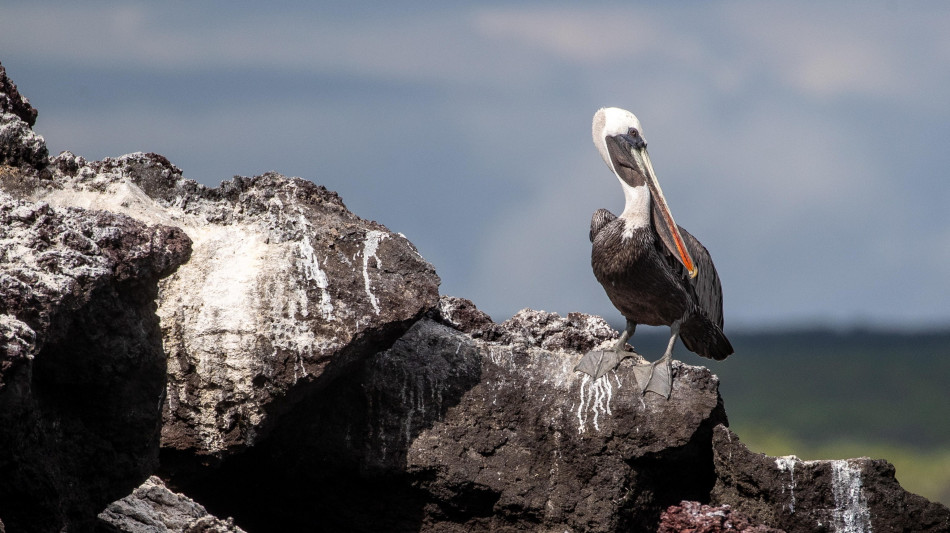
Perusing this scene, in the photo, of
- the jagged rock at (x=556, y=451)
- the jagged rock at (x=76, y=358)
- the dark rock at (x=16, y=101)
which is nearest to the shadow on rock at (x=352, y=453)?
the jagged rock at (x=556, y=451)

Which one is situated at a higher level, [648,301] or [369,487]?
[648,301]

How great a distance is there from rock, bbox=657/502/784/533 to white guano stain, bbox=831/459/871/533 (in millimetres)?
408

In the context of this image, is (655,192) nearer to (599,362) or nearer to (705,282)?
(705,282)

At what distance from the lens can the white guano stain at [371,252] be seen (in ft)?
22.4

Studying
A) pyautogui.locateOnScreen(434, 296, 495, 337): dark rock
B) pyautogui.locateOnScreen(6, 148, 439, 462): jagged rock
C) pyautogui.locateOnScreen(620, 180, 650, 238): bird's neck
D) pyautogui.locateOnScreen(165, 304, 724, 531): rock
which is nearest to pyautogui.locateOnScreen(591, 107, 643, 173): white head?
pyautogui.locateOnScreen(620, 180, 650, 238): bird's neck

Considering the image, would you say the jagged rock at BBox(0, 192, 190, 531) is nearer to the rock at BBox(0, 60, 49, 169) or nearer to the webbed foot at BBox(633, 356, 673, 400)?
the rock at BBox(0, 60, 49, 169)

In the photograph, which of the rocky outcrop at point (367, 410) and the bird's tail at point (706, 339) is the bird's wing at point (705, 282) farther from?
the rocky outcrop at point (367, 410)

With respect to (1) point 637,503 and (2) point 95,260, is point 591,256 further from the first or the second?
(2) point 95,260

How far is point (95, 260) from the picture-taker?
5484 millimetres

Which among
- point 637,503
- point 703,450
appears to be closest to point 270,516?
point 637,503

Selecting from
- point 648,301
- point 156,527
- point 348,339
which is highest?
point 648,301

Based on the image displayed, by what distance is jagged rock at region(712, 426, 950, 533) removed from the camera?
7.36 meters

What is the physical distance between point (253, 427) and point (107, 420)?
104cm

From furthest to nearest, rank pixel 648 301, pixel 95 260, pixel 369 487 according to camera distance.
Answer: pixel 648 301 → pixel 369 487 → pixel 95 260
